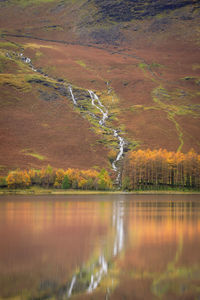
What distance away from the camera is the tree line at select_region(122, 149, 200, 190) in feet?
327

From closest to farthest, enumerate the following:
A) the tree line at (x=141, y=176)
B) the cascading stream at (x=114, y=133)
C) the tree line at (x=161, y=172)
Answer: the tree line at (x=141, y=176) → the tree line at (x=161, y=172) → the cascading stream at (x=114, y=133)

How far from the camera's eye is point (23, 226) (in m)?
25.5

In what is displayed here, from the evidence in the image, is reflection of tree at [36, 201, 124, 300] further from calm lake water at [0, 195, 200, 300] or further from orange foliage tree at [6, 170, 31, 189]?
orange foliage tree at [6, 170, 31, 189]

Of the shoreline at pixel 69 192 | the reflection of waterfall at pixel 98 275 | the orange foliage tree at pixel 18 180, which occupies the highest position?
the orange foliage tree at pixel 18 180

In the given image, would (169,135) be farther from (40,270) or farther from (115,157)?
(40,270)

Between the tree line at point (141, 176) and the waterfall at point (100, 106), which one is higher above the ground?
the waterfall at point (100, 106)

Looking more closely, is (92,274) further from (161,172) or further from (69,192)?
(161,172)

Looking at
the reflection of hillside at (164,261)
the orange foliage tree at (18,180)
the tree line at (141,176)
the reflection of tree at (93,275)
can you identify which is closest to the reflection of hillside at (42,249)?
the reflection of tree at (93,275)

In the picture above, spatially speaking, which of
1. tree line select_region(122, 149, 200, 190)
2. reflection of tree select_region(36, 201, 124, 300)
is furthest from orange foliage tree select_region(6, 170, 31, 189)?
reflection of tree select_region(36, 201, 124, 300)

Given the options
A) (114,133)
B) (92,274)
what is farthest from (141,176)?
(92,274)

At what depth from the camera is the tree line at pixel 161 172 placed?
9981cm

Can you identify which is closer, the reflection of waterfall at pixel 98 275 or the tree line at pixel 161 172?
the reflection of waterfall at pixel 98 275

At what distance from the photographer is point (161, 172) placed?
99938mm

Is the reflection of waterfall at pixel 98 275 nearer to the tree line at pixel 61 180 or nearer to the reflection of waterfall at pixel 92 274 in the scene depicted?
the reflection of waterfall at pixel 92 274
